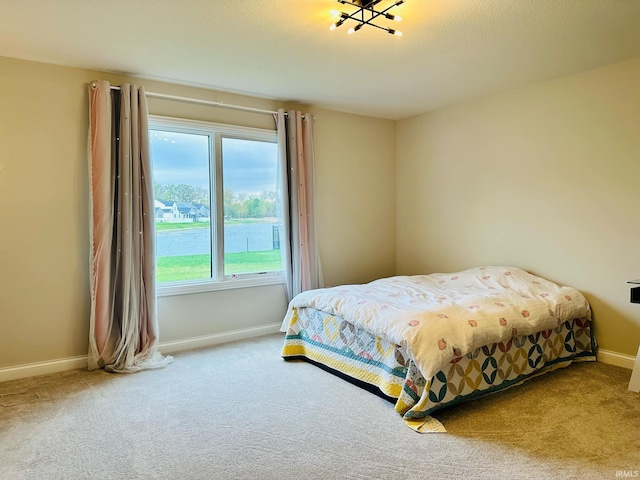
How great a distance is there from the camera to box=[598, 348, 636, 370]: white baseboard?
3276 millimetres

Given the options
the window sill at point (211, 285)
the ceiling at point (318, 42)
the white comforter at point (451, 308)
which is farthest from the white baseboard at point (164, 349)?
the ceiling at point (318, 42)

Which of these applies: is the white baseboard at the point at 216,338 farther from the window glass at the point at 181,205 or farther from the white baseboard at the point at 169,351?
the window glass at the point at 181,205

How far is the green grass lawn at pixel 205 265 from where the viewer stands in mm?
3826

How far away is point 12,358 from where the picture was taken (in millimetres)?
3160

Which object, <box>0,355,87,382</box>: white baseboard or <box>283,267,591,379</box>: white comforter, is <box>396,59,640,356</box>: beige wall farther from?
<box>0,355,87,382</box>: white baseboard

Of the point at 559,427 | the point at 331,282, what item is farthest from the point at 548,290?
the point at 331,282

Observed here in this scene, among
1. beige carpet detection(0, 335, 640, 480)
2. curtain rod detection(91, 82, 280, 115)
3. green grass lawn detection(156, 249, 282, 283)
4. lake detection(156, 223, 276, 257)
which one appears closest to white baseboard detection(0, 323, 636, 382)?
beige carpet detection(0, 335, 640, 480)

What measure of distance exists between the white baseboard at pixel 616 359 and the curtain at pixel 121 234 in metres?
3.52

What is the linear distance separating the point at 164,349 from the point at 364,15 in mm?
3073

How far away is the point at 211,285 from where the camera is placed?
4.00 metres

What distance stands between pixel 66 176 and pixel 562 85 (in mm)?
4106

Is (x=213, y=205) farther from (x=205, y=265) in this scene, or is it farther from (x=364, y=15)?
(x=364, y=15)

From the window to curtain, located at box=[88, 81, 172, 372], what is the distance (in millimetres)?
261

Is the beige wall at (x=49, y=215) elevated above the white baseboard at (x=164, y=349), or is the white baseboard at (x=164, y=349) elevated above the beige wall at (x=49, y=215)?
the beige wall at (x=49, y=215)
